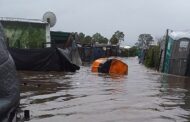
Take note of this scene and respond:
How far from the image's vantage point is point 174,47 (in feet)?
83.0

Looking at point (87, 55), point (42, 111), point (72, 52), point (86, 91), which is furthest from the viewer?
point (87, 55)

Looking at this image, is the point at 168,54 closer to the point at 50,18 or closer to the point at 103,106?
the point at 50,18

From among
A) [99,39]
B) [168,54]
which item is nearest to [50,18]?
[168,54]

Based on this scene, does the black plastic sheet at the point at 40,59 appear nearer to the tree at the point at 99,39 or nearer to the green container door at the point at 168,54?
the green container door at the point at 168,54

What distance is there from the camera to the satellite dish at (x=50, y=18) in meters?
29.2

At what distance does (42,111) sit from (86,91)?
425 centimetres

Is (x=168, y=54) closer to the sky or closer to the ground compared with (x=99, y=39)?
closer to the ground

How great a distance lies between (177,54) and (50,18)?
30.4 ft

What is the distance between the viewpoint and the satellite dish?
95.8 ft

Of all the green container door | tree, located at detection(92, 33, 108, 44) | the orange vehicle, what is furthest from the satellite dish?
tree, located at detection(92, 33, 108, 44)

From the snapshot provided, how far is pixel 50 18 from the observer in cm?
2923

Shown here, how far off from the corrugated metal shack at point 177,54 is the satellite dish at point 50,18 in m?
7.82

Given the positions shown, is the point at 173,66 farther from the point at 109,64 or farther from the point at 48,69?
the point at 48,69

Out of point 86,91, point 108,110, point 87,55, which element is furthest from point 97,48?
point 108,110
